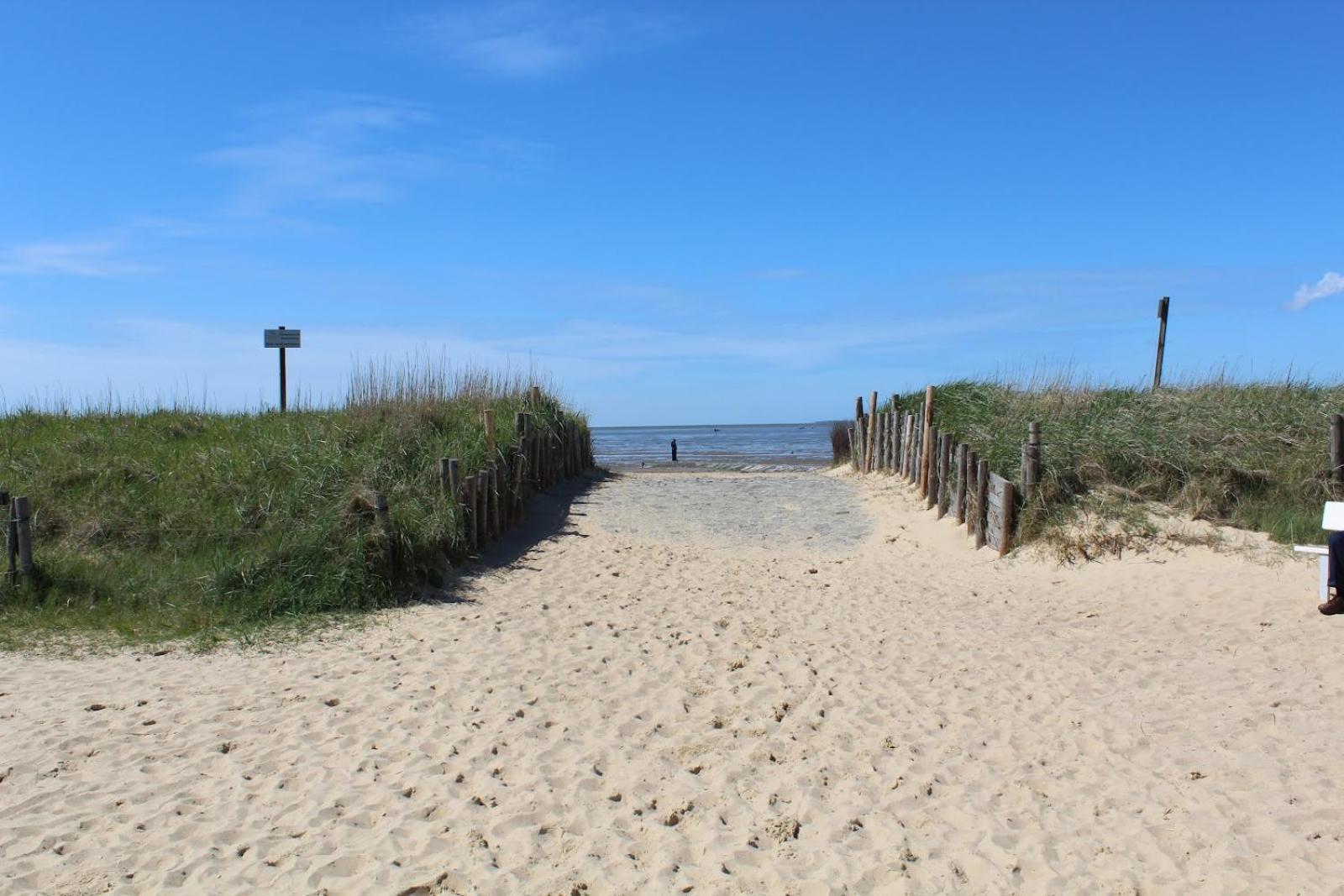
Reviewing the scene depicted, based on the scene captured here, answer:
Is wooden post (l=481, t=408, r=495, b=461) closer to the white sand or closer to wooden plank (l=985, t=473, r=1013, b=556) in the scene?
the white sand

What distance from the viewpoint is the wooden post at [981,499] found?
36.2ft

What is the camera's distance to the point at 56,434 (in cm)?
1274

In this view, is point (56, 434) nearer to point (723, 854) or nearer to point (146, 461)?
point (146, 461)

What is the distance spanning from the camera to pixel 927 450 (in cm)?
1420

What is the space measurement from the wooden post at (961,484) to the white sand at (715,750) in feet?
10.5

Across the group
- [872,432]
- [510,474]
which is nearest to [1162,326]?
[872,432]

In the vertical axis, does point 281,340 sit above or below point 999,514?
above

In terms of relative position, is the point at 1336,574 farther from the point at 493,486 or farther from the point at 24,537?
the point at 24,537

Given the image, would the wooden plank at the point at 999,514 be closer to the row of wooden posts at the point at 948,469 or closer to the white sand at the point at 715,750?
the row of wooden posts at the point at 948,469

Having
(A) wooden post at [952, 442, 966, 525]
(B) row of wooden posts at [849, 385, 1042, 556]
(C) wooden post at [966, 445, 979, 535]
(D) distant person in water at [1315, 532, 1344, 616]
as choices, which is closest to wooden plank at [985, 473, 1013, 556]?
(B) row of wooden posts at [849, 385, 1042, 556]

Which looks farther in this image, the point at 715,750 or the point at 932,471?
the point at 932,471

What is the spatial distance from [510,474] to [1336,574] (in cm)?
913

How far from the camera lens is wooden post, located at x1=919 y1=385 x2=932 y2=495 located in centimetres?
1401

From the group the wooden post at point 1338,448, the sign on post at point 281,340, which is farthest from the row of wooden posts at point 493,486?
the wooden post at point 1338,448
